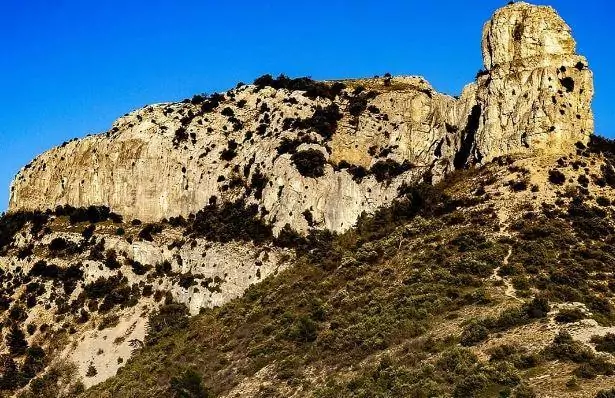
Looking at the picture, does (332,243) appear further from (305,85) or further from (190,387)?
(305,85)

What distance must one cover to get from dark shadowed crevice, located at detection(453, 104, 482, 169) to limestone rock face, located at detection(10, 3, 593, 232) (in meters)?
0.17

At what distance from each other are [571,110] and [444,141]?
16918mm

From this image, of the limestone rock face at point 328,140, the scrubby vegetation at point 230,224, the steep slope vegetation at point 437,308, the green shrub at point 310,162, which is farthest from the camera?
the green shrub at point 310,162

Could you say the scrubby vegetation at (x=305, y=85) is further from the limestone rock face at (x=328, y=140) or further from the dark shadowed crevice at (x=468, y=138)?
the dark shadowed crevice at (x=468, y=138)

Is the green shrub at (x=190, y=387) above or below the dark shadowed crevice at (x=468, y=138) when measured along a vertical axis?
below

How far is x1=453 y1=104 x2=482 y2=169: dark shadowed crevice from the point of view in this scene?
2857 inches

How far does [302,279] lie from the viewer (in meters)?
64.9

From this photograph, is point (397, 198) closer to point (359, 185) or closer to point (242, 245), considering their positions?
point (359, 185)

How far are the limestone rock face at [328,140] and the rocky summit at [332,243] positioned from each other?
283mm

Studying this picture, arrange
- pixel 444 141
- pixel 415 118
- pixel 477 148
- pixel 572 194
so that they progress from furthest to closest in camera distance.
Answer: pixel 415 118
pixel 444 141
pixel 477 148
pixel 572 194

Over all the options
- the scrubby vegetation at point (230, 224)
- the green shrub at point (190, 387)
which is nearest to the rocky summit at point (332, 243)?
the green shrub at point (190, 387)

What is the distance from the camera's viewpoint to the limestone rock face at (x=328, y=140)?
2603 inches

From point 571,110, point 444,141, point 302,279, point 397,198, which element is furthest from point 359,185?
point 571,110

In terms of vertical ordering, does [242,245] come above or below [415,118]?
below
